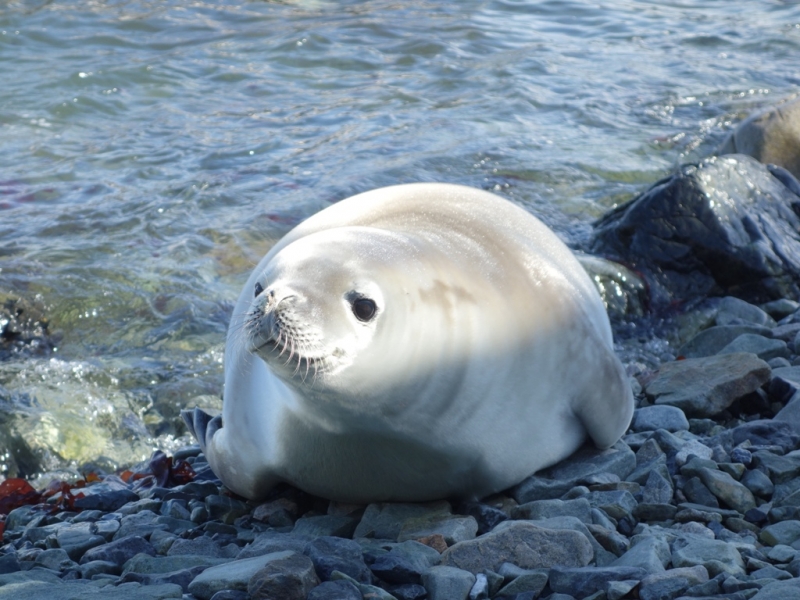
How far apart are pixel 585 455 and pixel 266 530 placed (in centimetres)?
109

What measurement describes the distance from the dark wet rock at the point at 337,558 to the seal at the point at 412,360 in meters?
0.35

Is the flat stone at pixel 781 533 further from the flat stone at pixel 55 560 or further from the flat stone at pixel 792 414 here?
the flat stone at pixel 55 560

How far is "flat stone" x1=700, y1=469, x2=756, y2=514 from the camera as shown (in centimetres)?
320

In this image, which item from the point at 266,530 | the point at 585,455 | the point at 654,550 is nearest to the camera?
the point at 654,550

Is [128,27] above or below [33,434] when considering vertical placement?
above

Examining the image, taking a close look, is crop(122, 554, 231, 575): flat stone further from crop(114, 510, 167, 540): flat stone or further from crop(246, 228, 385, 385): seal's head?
crop(246, 228, 385, 385): seal's head

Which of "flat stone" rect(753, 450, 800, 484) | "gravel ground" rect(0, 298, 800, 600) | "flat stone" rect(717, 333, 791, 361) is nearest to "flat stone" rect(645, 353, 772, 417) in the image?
"gravel ground" rect(0, 298, 800, 600)

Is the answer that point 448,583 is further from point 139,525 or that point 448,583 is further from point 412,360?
point 139,525

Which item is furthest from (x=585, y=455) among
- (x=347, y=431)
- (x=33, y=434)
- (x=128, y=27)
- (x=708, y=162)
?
(x=128, y=27)

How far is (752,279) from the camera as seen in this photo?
607cm

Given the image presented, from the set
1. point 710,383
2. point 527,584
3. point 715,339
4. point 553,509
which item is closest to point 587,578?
point 527,584

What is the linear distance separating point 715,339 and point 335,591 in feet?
10.4

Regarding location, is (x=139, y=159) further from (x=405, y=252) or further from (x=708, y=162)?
(x=405, y=252)

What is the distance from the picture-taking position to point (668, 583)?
8.17 feet
